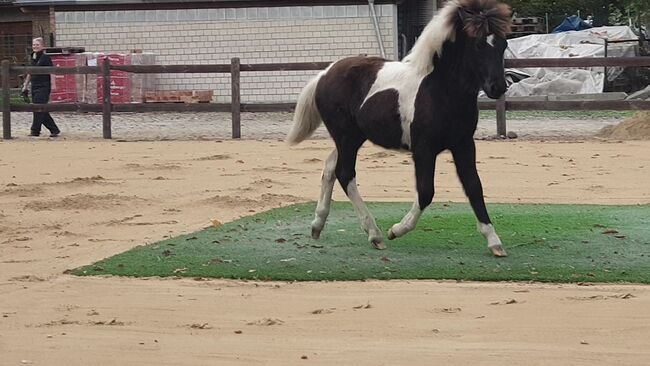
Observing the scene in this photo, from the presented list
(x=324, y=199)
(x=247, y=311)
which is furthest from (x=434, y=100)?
(x=247, y=311)

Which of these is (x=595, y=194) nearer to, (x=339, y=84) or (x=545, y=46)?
(x=339, y=84)

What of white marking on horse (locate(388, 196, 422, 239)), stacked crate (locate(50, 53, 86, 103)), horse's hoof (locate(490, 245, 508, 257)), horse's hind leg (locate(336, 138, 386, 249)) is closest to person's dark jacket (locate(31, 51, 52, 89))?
stacked crate (locate(50, 53, 86, 103))

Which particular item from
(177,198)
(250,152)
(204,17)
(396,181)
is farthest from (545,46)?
(177,198)

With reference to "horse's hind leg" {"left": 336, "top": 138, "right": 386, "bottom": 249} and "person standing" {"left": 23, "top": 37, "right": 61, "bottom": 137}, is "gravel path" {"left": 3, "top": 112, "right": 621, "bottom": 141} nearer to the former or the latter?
"person standing" {"left": 23, "top": 37, "right": 61, "bottom": 137}

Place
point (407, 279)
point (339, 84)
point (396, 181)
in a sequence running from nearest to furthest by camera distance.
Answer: point (407, 279)
point (339, 84)
point (396, 181)

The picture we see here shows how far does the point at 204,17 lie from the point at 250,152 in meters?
15.3

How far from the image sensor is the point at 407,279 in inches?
308

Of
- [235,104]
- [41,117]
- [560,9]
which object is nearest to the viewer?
[235,104]

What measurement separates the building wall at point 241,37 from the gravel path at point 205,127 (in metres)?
2.84

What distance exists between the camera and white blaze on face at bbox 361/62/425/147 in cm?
891

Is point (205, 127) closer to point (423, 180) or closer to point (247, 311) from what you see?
point (423, 180)

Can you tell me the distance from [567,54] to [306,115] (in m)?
24.2

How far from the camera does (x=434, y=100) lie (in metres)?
8.75

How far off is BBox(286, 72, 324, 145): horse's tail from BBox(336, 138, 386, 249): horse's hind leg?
51 cm
